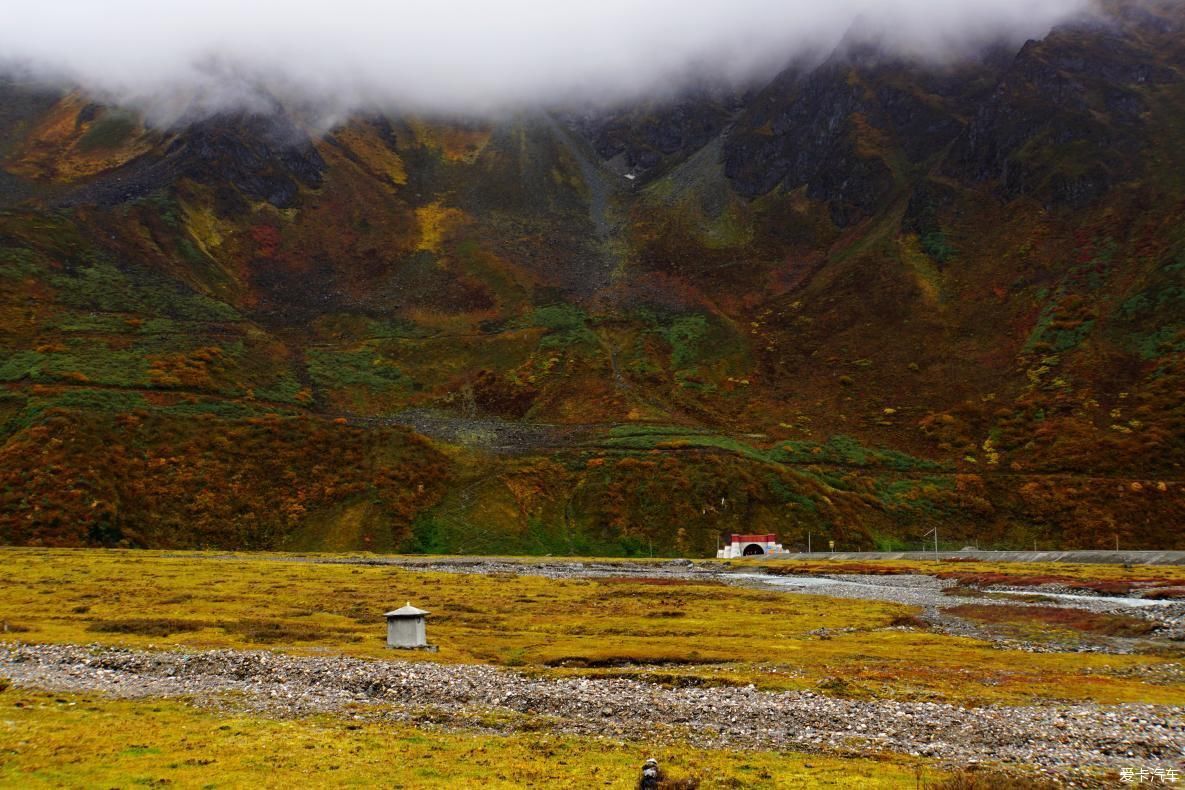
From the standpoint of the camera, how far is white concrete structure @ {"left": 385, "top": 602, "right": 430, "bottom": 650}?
4038cm

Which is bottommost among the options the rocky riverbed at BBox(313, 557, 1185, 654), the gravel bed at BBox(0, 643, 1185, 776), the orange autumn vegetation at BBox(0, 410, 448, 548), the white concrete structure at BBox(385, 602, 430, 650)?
the rocky riverbed at BBox(313, 557, 1185, 654)

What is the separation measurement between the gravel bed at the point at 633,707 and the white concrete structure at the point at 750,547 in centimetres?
7692

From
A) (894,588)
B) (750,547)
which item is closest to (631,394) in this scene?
(750,547)

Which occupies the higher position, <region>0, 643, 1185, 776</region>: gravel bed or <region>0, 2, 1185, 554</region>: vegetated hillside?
<region>0, 2, 1185, 554</region>: vegetated hillside

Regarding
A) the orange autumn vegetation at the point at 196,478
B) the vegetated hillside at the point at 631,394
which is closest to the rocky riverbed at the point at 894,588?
the vegetated hillside at the point at 631,394

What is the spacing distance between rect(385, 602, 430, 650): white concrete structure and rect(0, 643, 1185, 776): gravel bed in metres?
3.95

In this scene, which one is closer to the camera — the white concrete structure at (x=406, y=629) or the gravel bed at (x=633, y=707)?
the gravel bed at (x=633, y=707)

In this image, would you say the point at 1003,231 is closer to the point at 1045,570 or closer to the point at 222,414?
the point at 1045,570

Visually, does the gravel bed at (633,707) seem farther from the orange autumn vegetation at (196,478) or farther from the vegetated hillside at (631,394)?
the vegetated hillside at (631,394)

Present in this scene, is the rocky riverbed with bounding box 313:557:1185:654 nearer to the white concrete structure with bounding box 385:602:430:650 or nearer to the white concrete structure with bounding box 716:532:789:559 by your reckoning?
the white concrete structure with bounding box 716:532:789:559

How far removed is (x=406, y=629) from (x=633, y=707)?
624 inches

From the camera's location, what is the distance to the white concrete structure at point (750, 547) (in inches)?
4304

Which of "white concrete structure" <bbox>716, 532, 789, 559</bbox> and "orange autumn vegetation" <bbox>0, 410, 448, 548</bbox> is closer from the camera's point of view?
"orange autumn vegetation" <bbox>0, 410, 448, 548</bbox>

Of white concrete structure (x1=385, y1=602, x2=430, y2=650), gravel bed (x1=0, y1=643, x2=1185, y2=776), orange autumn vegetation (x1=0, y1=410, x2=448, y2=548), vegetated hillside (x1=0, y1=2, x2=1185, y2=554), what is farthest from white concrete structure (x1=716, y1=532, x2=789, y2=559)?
gravel bed (x1=0, y1=643, x2=1185, y2=776)
